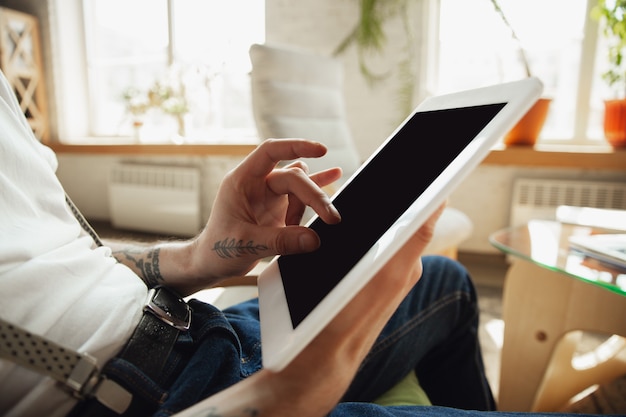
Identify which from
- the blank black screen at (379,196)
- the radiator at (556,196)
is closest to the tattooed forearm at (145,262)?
the blank black screen at (379,196)

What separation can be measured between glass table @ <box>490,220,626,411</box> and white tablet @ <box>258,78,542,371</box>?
20.1 inches

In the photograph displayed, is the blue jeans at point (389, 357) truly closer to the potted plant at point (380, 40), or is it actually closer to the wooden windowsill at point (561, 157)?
the wooden windowsill at point (561, 157)

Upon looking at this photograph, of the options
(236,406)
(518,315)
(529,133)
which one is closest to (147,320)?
(236,406)

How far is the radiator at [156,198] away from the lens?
3.24 meters

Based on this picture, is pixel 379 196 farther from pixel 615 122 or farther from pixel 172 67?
pixel 172 67

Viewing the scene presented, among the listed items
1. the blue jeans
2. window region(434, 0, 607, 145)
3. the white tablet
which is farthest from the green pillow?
window region(434, 0, 607, 145)

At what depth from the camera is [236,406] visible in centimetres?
35

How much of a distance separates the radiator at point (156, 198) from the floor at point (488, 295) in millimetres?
118

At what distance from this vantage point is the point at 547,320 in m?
1.00

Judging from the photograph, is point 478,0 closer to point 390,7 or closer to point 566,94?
point 390,7

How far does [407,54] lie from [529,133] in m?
0.94

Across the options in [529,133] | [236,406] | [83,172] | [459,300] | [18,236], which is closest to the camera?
[236,406]

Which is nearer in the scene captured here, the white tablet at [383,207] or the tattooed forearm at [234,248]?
the white tablet at [383,207]

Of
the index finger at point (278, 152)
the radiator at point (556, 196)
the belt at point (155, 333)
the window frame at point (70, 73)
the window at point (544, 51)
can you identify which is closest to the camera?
the belt at point (155, 333)
